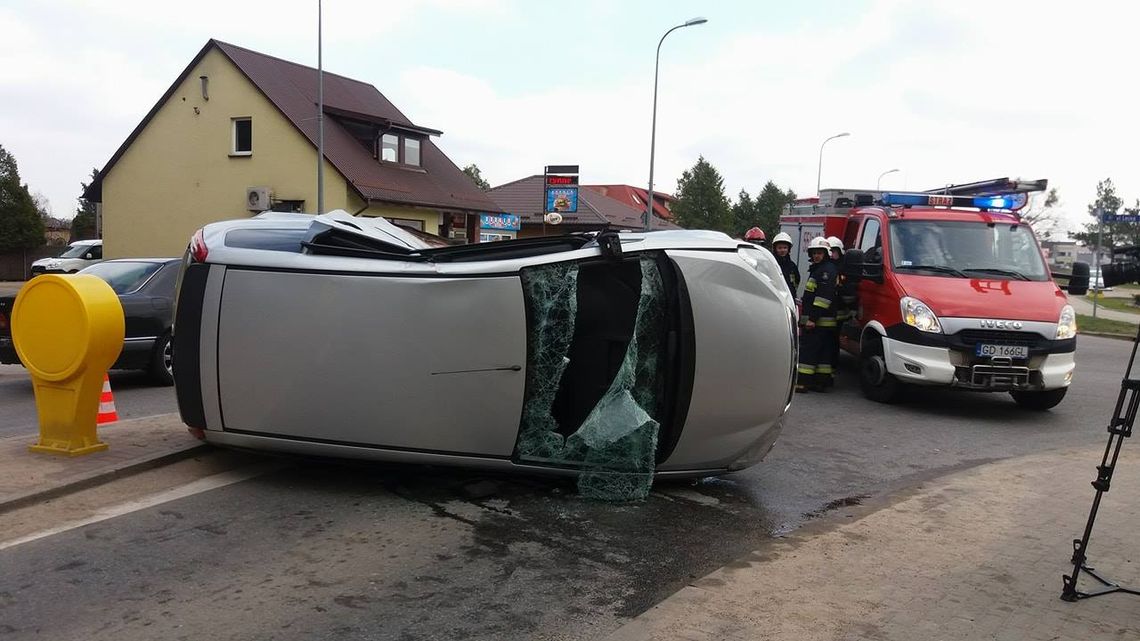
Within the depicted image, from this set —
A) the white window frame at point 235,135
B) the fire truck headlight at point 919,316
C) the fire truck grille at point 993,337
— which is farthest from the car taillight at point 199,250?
the white window frame at point 235,135

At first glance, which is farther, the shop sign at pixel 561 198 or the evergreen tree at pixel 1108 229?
the evergreen tree at pixel 1108 229

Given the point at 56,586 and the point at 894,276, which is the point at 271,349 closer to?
the point at 56,586

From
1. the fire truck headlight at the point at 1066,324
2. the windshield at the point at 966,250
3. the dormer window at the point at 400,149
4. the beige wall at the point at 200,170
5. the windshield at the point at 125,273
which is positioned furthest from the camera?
the dormer window at the point at 400,149

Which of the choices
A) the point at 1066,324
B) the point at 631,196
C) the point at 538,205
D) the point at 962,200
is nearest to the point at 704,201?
the point at 631,196

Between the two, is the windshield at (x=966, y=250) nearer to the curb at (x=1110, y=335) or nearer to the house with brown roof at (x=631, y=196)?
the curb at (x=1110, y=335)

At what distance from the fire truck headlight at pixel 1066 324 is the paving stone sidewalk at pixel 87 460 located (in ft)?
26.8

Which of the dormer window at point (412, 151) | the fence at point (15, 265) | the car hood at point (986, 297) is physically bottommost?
the fence at point (15, 265)

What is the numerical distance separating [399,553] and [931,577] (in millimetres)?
2744

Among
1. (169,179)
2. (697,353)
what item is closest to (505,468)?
(697,353)

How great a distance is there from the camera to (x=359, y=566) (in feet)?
14.3

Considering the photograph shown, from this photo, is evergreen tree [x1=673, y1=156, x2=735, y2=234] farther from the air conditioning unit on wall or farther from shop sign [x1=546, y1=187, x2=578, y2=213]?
the air conditioning unit on wall

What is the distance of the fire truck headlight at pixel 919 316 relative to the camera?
29.2 ft

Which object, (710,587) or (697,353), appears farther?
(697,353)

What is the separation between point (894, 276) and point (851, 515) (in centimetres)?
471
